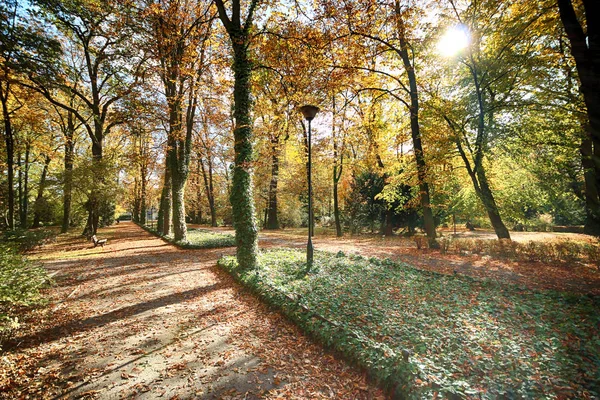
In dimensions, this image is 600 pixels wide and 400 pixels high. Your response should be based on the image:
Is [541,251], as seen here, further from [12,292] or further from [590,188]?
[12,292]

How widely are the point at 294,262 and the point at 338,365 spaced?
4634 mm

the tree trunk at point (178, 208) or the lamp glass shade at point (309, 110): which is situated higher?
the lamp glass shade at point (309, 110)

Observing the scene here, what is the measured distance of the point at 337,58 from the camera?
397 inches

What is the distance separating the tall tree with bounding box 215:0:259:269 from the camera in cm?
747

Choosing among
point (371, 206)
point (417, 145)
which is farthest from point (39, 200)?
point (417, 145)

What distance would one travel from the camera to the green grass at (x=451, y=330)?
269cm

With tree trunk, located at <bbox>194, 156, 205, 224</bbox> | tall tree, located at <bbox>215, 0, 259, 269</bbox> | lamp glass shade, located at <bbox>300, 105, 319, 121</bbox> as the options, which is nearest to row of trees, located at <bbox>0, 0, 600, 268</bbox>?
tall tree, located at <bbox>215, 0, 259, 269</bbox>

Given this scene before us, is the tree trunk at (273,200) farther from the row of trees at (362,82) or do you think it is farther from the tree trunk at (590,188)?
the tree trunk at (590,188)

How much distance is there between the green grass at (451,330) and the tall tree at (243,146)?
51.9 inches

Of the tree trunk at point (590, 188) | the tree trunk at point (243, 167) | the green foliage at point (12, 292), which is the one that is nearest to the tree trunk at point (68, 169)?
the green foliage at point (12, 292)

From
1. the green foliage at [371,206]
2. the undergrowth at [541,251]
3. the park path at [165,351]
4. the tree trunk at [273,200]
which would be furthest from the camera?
the tree trunk at [273,200]

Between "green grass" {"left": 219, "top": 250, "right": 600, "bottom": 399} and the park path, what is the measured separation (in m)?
0.41

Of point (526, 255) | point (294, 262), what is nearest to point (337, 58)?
point (294, 262)

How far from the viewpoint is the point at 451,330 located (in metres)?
3.77
